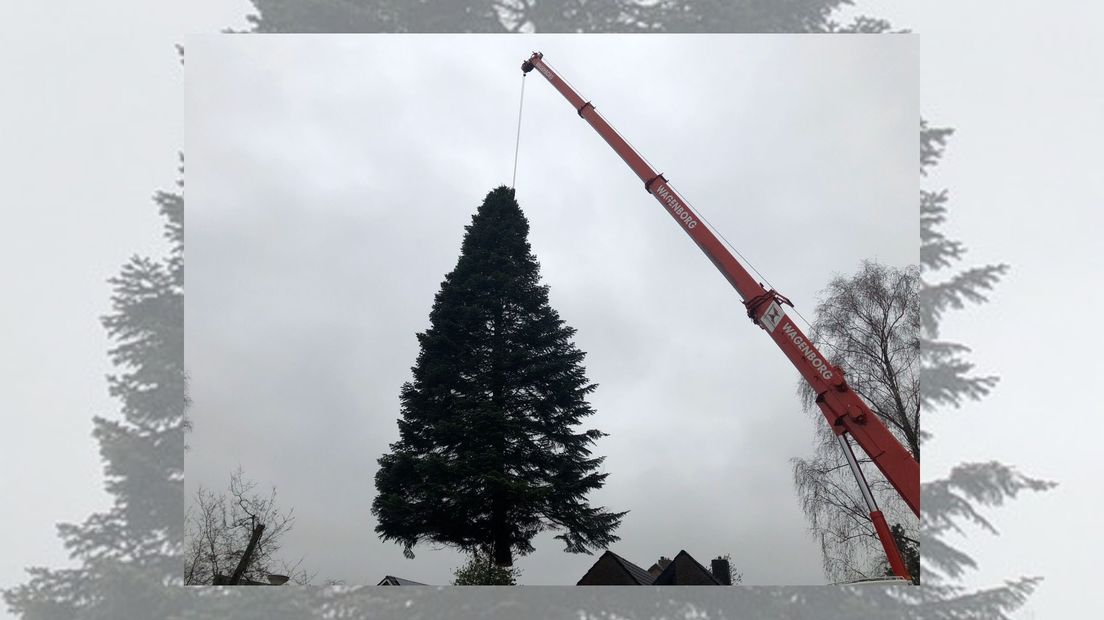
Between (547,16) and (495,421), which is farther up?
(547,16)

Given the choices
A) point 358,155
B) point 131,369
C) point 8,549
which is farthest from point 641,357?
point 8,549

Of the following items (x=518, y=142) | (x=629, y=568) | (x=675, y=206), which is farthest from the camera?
(x=518, y=142)

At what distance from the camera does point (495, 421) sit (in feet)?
37.2

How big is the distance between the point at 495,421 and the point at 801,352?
317 cm

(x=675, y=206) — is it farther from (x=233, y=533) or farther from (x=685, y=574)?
(x=233, y=533)

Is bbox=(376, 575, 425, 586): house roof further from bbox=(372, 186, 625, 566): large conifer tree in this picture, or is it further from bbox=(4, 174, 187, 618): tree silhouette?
bbox=(4, 174, 187, 618): tree silhouette

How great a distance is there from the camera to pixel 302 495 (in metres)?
11.2

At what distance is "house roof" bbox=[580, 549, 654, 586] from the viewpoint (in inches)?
433

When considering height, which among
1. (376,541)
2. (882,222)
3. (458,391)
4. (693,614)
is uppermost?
(882,222)

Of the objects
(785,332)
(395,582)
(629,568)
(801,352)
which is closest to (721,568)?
(629,568)

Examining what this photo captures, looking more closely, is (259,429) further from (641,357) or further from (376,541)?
(641,357)

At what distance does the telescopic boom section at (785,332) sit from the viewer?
10570 mm

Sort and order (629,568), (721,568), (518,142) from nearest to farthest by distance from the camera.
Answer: (721,568) < (629,568) < (518,142)

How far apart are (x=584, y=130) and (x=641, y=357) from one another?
2651 millimetres
